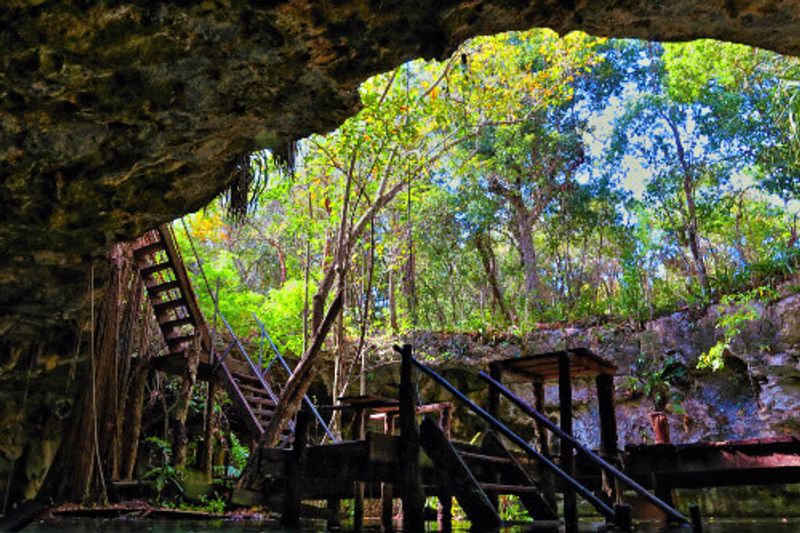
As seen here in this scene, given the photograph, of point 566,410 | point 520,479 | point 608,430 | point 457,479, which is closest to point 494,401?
point 566,410

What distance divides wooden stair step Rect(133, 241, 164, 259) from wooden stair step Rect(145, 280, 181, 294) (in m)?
0.59

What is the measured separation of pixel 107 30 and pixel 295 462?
4.71 meters

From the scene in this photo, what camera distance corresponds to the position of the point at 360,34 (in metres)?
5.25

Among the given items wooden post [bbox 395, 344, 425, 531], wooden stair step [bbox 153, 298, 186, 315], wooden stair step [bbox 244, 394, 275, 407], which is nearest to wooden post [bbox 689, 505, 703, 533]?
wooden post [bbox 395, 344, 425, 531]

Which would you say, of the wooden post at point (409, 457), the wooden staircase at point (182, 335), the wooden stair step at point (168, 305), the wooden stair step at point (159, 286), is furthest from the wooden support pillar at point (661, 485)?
the wooden stair step at point (159, 286)

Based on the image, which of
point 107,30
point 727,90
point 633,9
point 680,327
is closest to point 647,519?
point 680,327

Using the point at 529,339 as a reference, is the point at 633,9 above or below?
above

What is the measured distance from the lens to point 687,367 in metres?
14.4

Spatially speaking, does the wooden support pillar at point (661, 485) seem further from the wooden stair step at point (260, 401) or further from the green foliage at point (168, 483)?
the green foliage at point (168, 483)

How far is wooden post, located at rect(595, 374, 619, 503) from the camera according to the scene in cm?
773

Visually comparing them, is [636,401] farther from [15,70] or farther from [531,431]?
[15,70]

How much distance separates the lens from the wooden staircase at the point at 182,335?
1022cm

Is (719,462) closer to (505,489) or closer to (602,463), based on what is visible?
(505,489)

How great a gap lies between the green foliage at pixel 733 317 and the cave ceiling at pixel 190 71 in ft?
25.6
